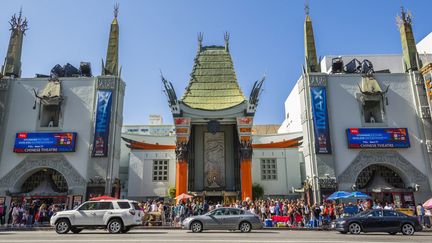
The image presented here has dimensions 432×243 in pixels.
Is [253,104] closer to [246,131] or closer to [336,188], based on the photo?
[246,131]

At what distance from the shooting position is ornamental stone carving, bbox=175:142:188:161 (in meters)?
32.7

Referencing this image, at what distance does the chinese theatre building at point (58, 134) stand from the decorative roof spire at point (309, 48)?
16.5 meters

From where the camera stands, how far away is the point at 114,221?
613 inches

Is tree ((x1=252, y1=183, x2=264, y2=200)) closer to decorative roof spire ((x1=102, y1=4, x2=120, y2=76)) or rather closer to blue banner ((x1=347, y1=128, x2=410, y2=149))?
blue banner ((x1=347, y1=128, x2=410, y2=149))

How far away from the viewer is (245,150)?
108 feet

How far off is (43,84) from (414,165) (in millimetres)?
31100

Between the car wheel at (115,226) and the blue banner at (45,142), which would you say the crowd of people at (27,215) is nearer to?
the blue banner at (45,142)

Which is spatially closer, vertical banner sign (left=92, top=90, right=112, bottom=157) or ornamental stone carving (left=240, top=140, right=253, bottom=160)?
vertical banner sign (left=92, top=90, right=112, bottom=157)

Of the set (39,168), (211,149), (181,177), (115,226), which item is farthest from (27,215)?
(211,149)

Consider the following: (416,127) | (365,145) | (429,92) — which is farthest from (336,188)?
(429,92)

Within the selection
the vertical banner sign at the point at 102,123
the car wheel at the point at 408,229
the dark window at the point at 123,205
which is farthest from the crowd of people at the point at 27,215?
the car wheel at the point at 408,229

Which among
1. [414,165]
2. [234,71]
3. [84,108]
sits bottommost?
[414,165]

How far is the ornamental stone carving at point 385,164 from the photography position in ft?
87.4

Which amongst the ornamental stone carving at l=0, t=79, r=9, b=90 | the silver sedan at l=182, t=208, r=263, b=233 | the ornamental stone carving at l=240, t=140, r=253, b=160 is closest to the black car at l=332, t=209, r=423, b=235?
the silver sedan at l=182, t=208, r=263, b=233
